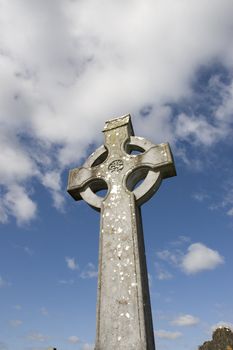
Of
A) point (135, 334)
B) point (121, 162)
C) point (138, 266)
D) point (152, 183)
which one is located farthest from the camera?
point (121, 162)

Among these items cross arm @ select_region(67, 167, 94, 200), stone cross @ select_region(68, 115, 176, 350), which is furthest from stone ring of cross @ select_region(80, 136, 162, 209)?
cross arm @ select_region(67, 167, 94, 200)

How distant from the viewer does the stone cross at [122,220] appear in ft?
13.5

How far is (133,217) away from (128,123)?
7.49 feet

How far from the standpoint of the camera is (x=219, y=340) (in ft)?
27.0

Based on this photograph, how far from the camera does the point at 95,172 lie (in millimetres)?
6078

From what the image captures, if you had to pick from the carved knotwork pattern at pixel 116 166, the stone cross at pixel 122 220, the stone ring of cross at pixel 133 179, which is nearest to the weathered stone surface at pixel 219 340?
the stone cross at pixel 122 220

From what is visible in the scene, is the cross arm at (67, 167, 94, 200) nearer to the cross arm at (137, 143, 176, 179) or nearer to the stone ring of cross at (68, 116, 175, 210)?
the stone ring of cross at (68, 116, 175, 210)

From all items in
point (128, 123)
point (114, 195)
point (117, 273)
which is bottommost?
point (117, 273)

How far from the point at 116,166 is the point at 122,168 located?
0.47 feet

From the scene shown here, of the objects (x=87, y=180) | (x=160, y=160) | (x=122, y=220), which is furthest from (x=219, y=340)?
(x=87, y=180)

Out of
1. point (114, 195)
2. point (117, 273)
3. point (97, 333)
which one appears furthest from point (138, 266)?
point (114, 195)

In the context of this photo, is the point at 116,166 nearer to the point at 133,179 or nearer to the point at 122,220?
the point at 133,179

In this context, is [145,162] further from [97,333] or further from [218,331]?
[218,331]

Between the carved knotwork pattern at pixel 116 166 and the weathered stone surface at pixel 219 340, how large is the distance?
17.7ft
